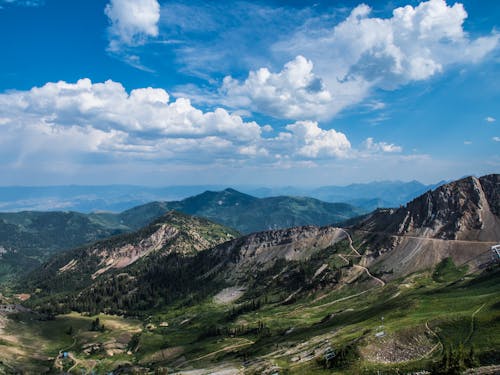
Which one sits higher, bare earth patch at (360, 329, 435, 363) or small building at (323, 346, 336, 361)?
bare earth patch at (360, 329, 435, 363)

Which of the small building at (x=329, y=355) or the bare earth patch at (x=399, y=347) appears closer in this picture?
the bare earth patch at (x=399, y=347)

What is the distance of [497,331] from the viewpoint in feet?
274

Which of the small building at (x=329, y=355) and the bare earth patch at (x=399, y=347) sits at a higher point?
the bare earth patch at (x=399, y=347)

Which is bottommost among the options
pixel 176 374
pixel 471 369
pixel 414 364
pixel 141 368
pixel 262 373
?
pixel 141 368

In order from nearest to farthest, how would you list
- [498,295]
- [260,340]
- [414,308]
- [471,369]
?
[471,369], [498,295], [414,308], [260,340]

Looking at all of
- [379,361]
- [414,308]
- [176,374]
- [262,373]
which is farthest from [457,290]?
[176,374]

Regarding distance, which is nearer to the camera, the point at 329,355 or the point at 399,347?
the point at 399,347

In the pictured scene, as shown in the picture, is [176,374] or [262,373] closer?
[262,373]

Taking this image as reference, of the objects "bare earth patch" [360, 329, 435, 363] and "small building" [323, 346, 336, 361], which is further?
"small building" [323, 346, 336, 361]

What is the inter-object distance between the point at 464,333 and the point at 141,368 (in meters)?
166

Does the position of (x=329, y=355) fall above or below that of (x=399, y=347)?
below

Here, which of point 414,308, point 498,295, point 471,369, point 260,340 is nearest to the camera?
point 471,369

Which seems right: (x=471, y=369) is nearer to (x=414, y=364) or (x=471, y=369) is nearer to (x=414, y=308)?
(x=414, y=364)

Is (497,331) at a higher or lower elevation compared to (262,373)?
higher
